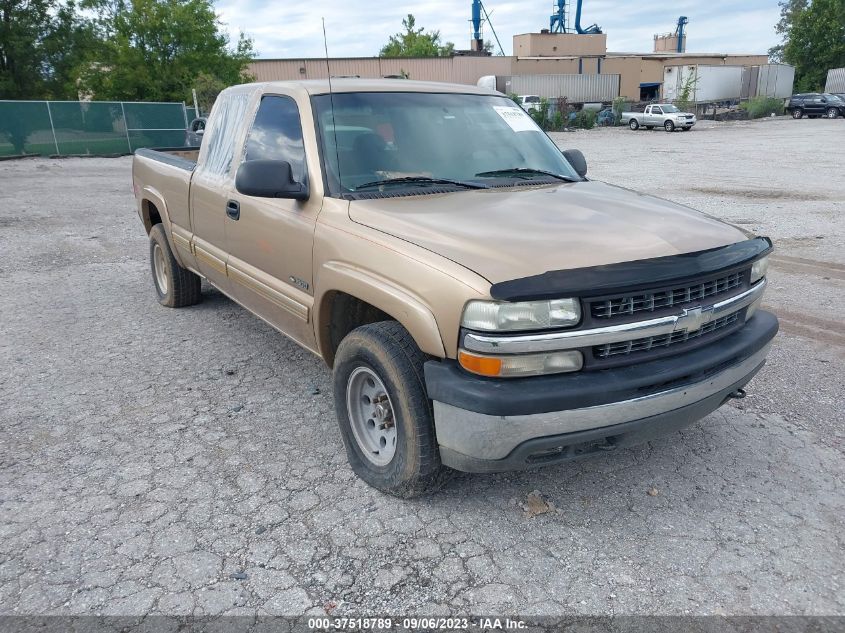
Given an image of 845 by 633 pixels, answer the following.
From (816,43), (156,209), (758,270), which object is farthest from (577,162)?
(816,43)

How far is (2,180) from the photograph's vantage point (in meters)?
18.0

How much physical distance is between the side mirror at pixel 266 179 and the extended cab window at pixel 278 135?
221mm

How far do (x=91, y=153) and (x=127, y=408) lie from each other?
25.3 meters

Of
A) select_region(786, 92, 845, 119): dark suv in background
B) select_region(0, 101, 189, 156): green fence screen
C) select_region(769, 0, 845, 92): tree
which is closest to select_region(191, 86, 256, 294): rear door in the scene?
select_region(0, 101, 189, 156): green fence screen

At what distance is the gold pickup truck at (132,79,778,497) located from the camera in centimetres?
250

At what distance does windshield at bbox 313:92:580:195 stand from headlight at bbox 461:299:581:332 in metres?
1.24

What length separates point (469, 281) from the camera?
2.48 metres

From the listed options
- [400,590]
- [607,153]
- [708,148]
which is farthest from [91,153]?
[400,590]

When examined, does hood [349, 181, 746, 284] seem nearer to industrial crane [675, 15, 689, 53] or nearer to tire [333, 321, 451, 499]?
tire [333, 321, 451, 499]

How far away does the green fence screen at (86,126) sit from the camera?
24.3 meters

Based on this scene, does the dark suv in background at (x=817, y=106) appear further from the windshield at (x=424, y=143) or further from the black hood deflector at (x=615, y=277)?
the black hood deflector at (x=615, y=277)

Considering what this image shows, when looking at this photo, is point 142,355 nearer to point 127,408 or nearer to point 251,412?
point 127,408

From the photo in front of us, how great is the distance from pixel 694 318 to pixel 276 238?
225cm

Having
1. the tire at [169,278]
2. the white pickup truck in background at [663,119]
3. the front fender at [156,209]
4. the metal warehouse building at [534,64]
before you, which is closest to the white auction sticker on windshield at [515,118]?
the front fender at [156,209]
